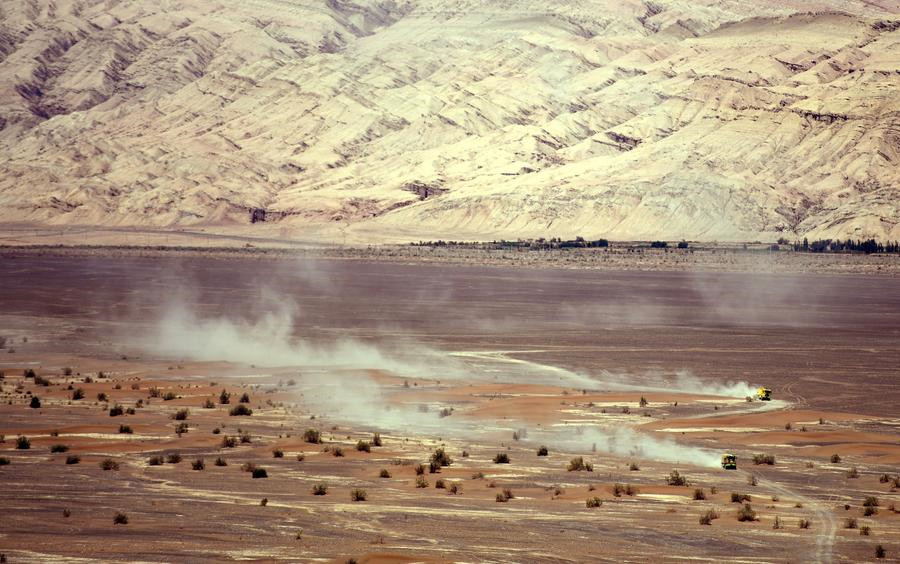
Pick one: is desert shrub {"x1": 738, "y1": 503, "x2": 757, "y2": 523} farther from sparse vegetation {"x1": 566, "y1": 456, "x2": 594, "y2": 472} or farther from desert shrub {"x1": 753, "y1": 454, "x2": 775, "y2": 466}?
desert shrub {"x1": 753, "y1": 454, "x2": 775, "y2": 466}

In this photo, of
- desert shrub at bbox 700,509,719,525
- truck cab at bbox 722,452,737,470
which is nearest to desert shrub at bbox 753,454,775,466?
truck cab at bbox 722,452,737,470

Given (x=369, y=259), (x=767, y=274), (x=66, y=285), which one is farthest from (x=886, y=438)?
(x=369, y=259)

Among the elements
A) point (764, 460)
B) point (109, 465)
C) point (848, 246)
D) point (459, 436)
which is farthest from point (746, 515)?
point (848, 246)

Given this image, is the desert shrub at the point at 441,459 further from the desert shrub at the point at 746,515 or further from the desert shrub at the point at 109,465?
the desert shrub at the point at 746,515

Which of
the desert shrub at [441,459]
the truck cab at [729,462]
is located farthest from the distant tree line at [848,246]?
the desert shrub at [441,459]

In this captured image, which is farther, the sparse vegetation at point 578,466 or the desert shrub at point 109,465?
the sparse vegetation at point 578,466
